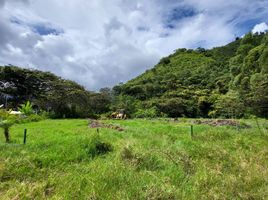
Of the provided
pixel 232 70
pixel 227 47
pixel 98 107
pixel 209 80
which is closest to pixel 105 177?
pixel 98 107

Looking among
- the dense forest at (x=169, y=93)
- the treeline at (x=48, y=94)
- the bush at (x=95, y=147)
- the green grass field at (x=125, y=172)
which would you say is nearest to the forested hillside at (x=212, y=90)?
the dense forest at (x=169, y=93)

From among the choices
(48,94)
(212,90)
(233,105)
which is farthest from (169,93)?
(48,94)

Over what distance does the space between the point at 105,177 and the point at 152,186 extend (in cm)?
107

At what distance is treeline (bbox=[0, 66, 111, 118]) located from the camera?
30344 millimetres

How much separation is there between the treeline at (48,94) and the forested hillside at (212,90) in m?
3.82

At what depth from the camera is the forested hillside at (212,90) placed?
2677cm

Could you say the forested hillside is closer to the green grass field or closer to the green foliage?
the green foliage

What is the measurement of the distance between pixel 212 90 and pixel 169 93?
7.44 metres

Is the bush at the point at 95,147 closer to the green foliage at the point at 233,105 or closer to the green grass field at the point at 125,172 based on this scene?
the green grass field at the point at 125,172

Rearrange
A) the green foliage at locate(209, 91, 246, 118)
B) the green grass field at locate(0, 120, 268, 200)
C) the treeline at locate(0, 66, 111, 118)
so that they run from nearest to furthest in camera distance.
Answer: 1. the green grass field at locate(0, 120, 268, 200)
2. the green foliage at locate(209, 91, 246, 118)
3. the treeline at locate(0, 66, 111, 118)

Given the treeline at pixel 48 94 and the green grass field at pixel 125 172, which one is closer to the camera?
the green grass field at pixel 125 172

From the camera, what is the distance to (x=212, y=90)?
4128 cm

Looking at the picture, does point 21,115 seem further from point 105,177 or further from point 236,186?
point 236,186

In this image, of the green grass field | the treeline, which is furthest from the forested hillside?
the green grass field
